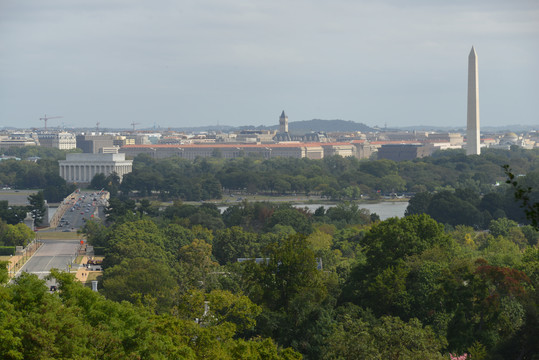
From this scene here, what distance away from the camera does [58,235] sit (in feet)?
231

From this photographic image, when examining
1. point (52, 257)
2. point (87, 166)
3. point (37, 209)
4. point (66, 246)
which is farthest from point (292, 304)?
point (87, 166)

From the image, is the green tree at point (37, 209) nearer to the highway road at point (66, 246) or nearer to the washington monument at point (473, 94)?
the highway road at point (66, 246)

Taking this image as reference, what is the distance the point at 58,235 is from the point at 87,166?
249ft

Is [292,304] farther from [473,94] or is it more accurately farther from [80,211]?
[473,94]

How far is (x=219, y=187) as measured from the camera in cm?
11188

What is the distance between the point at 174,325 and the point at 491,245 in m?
29.3

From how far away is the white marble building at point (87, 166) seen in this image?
14362cm

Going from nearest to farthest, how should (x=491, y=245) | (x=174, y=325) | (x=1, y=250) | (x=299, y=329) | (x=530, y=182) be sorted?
1. (x=174, y=325)
2. (x=299, y=329)
3. (x=491, y=245)
4. (x=1, y=250)
5. (x=530, y=182)

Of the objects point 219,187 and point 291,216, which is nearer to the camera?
point 291,216

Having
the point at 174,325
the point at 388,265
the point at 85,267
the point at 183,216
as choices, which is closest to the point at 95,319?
the point at 174,325

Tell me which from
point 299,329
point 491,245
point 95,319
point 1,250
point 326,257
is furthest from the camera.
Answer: point 1,250

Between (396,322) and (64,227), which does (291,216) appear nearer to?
(64,227)

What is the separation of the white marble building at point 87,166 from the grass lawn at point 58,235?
71.6 metres

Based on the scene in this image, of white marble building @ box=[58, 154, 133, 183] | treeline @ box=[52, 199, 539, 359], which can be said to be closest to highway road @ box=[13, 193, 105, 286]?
treeline @ box=[52, 199, 539, 359]
